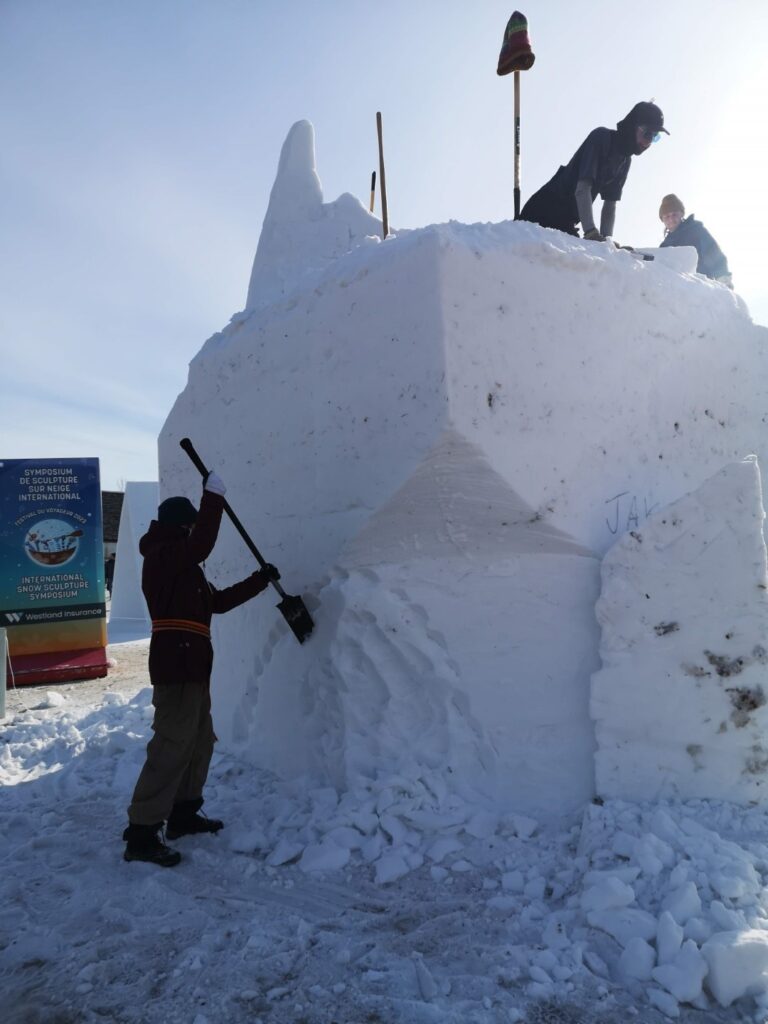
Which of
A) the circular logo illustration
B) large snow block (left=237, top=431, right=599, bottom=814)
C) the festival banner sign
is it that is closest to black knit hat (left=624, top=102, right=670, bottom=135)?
large snow block (left=237, top=431, right=599, bottom=814)

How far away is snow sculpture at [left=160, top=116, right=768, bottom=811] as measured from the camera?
9.21 feet

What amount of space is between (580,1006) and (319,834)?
1.26m

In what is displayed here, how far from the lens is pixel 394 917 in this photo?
2.28 meters

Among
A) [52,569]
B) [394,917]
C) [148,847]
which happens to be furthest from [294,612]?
[52,569]

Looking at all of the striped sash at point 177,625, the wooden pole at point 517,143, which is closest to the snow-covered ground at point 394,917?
the striped sash at point 177,625

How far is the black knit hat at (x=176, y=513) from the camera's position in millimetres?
3041

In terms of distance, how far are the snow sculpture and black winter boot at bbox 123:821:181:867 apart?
74cm

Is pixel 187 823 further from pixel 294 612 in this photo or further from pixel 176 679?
pixel 294 612

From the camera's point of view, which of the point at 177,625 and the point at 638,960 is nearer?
the point at 638,960

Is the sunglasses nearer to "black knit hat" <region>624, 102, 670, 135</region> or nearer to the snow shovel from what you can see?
"black knit hat" <region>624, 102, 670, 135</region>

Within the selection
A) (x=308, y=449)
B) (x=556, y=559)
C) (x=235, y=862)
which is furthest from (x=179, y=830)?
(x=556, y=559)

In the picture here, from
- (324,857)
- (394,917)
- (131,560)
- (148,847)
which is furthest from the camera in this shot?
(131,560)

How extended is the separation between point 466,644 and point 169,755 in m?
1.32

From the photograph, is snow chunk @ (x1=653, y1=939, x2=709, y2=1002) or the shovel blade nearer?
snow chunk @ (x1=653, y1=939, x2=709, y2=1002)
